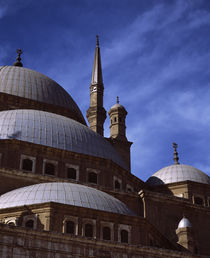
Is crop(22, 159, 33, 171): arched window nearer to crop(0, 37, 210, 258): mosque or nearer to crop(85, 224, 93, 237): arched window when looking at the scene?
crop(0, 37, 210, 258): mosque

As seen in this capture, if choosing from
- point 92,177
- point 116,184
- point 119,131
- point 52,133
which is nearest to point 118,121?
point 119,131

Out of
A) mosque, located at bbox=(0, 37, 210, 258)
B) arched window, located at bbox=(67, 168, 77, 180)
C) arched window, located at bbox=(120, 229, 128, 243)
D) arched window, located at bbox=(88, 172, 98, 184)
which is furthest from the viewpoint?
arched window, located at bbox=(88, 172, 98, 184)

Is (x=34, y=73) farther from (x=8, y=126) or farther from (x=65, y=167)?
(x=65, y=167)

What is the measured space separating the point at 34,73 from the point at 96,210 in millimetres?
17727

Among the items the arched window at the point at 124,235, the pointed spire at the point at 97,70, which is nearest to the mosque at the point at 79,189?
the arched window at the point at 124,235

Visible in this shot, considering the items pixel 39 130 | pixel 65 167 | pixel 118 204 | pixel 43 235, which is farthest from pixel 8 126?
pixel 43 235

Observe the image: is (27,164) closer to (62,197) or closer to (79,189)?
(79,189)

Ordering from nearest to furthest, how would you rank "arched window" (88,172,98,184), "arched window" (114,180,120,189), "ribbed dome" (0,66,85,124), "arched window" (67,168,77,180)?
"arched window" (67,168,77,180)
"arched window" (88,172,98,184)
"arched window" (114,180,120,189)
"ribbed dome" (0,66,85,124)

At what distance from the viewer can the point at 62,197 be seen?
66.9ft

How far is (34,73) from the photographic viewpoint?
35.6 metres

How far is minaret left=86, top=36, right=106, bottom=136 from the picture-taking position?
35.0 m

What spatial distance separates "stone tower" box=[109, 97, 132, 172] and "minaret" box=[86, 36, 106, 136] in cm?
77

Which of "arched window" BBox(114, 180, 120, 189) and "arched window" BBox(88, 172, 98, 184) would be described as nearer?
"arched window" BBox(88, 172, 98, 184)

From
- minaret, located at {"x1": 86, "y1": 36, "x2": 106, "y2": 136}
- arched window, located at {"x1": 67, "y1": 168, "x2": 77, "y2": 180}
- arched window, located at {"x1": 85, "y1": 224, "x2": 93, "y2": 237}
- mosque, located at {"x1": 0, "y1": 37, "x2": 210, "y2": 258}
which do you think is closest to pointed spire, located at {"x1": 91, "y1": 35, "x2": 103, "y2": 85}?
minaret, located at {"x1": 86, "y1": 36, "x2": 106, "y2": 136}
